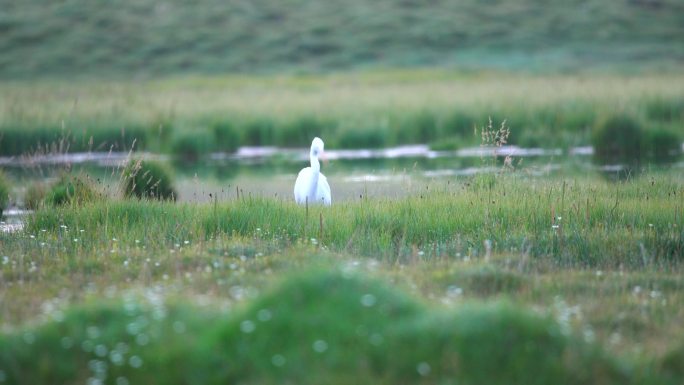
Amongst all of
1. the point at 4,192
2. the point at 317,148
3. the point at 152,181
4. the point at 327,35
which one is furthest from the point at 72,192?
the point at 327,35

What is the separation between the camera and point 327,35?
56719 millimetres

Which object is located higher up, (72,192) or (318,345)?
(72,192)

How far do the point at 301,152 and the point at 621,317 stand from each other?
1834 cm

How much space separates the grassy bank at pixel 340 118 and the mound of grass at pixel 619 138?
0.33 metres

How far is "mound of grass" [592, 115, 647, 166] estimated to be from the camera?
20891mm

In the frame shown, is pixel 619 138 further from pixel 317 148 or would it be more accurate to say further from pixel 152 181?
pixel 152 181

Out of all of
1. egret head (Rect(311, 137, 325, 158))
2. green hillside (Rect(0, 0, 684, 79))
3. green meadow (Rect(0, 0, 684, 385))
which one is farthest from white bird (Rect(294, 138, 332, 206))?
green hillside (Rect(0, 0, 684, 79))

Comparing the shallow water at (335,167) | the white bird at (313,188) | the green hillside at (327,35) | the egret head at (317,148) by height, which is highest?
the green hillside at (327,35)

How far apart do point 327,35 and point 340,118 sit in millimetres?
31380

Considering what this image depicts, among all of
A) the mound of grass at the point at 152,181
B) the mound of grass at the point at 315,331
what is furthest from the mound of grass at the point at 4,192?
the mound of grass at the point at 315,331

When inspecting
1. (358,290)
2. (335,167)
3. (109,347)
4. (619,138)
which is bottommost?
(335,167)

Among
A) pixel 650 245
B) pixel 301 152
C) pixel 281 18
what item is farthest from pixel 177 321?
pixel 281 18

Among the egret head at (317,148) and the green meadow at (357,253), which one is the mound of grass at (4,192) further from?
the egret head at (317,148)

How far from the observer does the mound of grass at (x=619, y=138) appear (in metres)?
20.9
